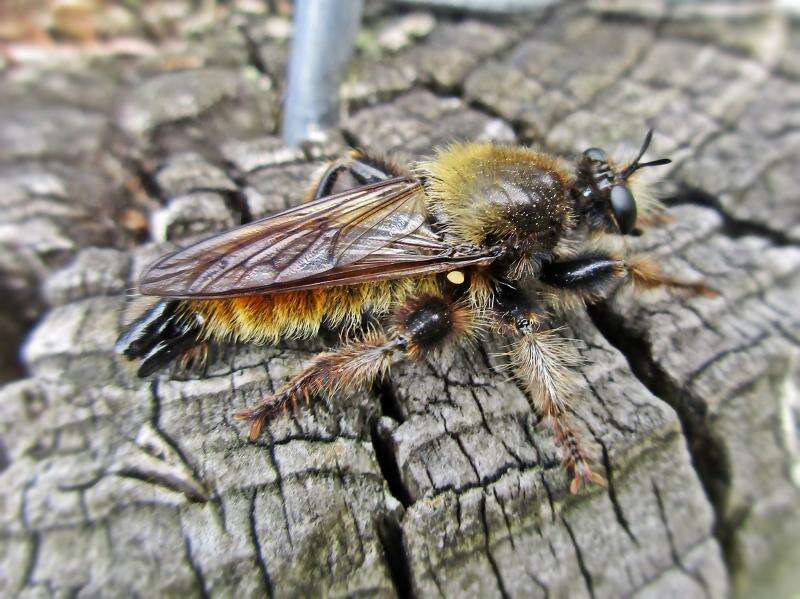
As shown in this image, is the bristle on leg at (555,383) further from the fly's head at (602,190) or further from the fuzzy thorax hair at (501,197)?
the fly's head at (602,190)

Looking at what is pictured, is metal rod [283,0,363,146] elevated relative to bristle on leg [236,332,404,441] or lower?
elevated

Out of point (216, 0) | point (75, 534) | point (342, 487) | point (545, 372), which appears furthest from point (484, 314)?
point (216, 0)

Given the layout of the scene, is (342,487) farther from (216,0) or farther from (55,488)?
(216,0)

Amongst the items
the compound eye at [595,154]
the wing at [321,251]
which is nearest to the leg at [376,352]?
the wing at [321,251]

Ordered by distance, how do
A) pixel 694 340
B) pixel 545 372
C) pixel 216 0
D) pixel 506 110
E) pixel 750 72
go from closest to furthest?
pixel 545 372, pixel 694 340, pixel 506 110, pixel 750 72, pixel 216 0

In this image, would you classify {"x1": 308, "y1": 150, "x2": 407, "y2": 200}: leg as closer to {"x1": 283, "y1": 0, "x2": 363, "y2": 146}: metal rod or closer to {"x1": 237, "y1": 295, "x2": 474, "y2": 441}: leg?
{"x1": 283, "y1": 0, "x2": 363, "y2": 146}: metal rod

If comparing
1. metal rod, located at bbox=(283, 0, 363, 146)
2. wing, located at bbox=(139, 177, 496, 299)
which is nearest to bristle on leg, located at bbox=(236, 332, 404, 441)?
wing, located at bbox=(139, 177, 496, 299)
